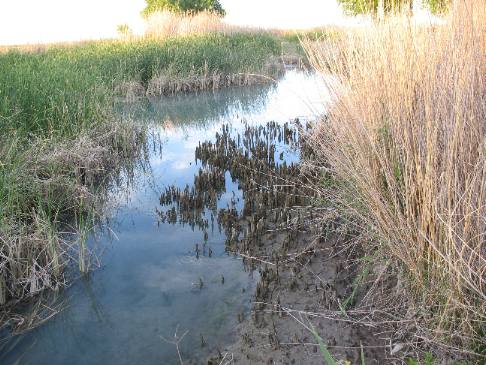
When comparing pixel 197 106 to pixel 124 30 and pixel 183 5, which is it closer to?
pixel 124 30

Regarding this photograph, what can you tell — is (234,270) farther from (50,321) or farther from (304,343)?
(50,321)

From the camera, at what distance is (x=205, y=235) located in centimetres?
490

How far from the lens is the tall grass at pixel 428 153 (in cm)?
263

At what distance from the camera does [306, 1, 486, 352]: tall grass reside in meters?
2.63

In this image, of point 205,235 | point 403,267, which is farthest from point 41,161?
point 403,267

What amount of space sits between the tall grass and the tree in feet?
100.0

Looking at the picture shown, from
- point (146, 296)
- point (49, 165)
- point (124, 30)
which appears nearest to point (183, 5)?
point (124, 30)

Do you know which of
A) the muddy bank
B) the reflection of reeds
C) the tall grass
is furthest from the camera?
the reflection of reeds

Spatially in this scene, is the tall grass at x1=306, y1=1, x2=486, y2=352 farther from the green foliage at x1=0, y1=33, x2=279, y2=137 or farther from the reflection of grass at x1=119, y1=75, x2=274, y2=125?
the reflection of grass at x1=119, y1=75, x2=274, y2=125

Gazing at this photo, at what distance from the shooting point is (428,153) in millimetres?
2713

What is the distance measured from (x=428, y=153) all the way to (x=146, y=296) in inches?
100

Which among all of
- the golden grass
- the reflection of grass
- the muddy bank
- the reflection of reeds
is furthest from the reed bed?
the golden grass

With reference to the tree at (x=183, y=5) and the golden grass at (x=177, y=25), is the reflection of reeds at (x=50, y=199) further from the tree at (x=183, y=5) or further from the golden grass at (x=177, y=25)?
the tree at (x=183, y=5)

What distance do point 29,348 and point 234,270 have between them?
177cm
